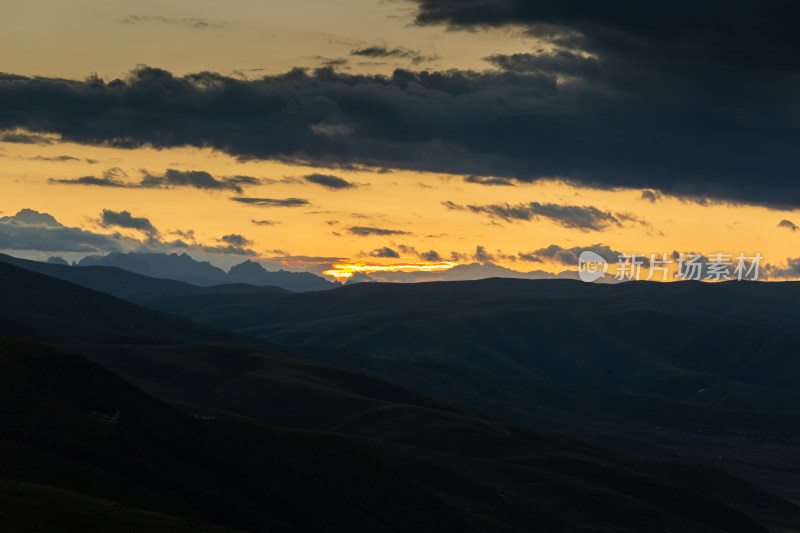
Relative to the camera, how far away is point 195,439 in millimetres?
135250

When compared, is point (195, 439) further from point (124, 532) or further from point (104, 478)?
point (124, 532)

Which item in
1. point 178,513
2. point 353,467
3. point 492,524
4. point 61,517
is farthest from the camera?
point 492,524

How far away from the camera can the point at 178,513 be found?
319 ft

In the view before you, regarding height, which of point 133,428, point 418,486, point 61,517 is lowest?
point 418,486

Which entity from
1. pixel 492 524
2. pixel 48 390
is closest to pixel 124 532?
pixel 48 390

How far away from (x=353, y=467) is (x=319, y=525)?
36865 millimetres

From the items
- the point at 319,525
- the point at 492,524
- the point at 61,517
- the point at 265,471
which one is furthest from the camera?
the point at 492,524

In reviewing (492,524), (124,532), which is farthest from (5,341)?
(492,524)

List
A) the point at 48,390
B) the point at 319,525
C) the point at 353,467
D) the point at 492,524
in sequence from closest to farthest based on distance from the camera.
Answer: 1. the point at 48,390
2. the point at 319,525
3. the point at 353,467
4. the point at 492,524

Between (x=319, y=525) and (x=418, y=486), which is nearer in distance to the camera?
(x=319, y=525)

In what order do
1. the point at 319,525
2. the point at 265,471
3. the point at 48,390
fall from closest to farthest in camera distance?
the point at 48,390 < the point at 319,525 < the point at 265,471

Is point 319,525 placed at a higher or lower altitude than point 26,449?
lower

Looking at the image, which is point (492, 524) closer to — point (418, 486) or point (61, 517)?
point (418, 486)

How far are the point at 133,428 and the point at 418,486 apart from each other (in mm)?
62988
